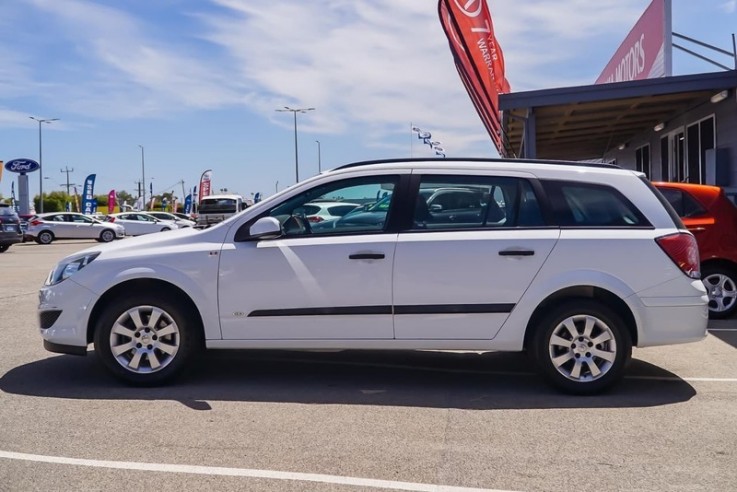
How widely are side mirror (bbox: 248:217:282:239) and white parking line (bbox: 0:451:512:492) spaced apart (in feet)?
6.73

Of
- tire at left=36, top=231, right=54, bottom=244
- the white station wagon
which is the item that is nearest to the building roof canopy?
the white station wagon

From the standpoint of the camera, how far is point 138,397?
6000 millimetres

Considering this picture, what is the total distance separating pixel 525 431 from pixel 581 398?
983 mm

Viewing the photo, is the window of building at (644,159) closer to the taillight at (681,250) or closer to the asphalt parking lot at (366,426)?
the asphalt parking lot at (366,426)

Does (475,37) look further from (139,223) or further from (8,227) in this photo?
(139,223)

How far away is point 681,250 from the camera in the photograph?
6008 mm

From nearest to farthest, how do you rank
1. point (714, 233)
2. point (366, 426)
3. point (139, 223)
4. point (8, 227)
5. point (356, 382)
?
point (366, 426) < point (356, 382) < point (714, 233) < point (8, 227) < point (139, 223)

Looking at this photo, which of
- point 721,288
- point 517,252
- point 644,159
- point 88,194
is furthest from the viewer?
point 88,194

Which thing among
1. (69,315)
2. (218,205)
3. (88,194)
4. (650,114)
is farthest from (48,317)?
(88,194)

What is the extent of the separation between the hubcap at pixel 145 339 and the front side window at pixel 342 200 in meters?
1.15

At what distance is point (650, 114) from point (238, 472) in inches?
585

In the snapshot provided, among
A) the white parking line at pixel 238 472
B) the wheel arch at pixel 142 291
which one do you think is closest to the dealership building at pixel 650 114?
the wheel arch at pixel 142 291

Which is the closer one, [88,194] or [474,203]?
[474,203]

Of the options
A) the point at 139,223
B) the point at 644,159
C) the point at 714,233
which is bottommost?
the point at 714,233
